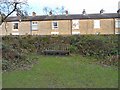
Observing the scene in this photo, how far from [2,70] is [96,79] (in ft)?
17.9

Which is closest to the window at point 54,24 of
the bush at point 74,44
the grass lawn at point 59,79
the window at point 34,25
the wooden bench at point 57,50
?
the window at point 34,25

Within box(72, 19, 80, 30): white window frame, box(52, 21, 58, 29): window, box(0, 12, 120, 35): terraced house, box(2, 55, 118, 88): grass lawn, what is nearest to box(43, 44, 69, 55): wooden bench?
box(2, 55, 118, 88): grass lawn

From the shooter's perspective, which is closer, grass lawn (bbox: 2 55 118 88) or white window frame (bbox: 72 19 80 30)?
grass lawn (bbox: 2 55 118 88)

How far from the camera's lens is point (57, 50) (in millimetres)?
24250

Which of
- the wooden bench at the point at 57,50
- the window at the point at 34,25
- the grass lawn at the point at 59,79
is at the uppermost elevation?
the window at the point at 34,25

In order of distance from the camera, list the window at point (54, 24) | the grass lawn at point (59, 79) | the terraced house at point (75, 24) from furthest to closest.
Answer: the window at point (54, 24), the terraced house at point (75, 24), the grass lawn at point (59, 79)

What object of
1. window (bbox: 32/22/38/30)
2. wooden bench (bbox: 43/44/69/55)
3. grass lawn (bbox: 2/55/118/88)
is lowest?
grass lawn (bbox: 2/55/118/88)

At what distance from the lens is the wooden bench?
77.5 ft

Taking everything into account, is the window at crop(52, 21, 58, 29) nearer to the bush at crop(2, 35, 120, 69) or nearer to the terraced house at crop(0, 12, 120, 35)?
the terraced house at crop(0, 12, 120, 35)

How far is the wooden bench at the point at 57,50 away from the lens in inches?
930

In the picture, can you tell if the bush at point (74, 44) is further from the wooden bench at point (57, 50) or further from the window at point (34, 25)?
the window at point (34, 25)

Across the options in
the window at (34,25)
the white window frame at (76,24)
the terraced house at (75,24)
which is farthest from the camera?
the window at (34,25)

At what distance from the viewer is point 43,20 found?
5203 cm

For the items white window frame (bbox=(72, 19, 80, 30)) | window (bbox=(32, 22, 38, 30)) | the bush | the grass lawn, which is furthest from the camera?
window (bbox=(32, 22, 38, 30))
